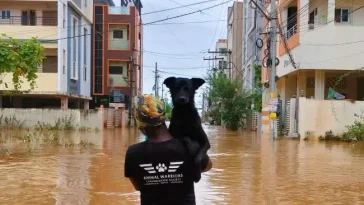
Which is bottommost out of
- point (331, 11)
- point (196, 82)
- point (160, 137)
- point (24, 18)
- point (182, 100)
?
point (160, 137)

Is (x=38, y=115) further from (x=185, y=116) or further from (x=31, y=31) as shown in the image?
(x=185, y=116)

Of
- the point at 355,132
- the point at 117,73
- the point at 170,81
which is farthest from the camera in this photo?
the point at 117,73

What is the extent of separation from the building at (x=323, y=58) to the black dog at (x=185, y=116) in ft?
60.7

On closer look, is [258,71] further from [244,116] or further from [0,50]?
[0,50]

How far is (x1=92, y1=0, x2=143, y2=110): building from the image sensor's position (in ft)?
153

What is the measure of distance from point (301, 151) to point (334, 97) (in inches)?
327

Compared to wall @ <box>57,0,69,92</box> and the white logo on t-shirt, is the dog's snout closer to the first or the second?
the white logo on t-shirt

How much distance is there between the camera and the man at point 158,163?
2924 mm

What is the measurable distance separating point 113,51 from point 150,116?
4453 centimetres

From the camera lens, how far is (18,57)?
51.4 ft

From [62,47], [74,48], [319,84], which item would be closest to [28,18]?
[62,47]

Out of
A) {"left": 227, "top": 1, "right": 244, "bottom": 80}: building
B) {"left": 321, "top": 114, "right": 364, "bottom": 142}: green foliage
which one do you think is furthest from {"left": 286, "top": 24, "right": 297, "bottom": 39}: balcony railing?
{"left": 227, "top": 1, "right": 244, "bottom": 80}: building

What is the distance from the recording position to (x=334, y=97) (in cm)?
2372

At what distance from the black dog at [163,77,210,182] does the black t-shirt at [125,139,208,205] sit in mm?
156
